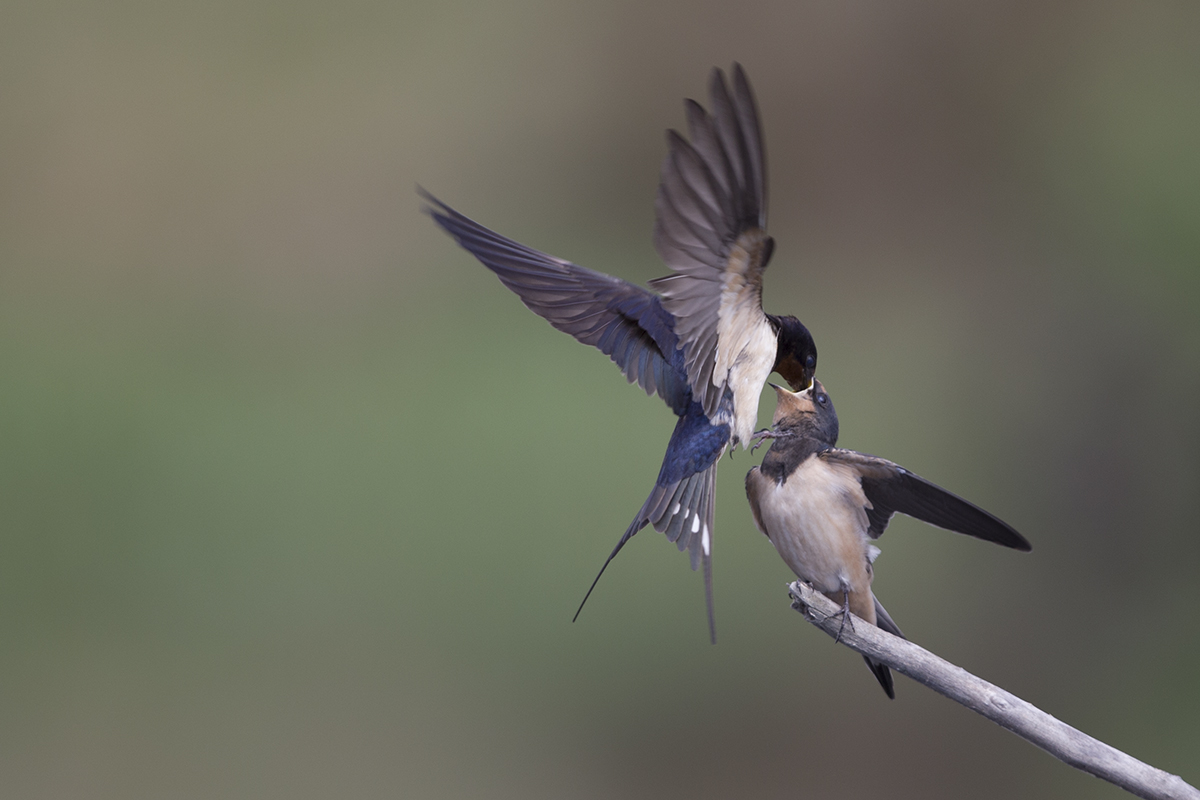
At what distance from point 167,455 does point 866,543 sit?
5.64 ft

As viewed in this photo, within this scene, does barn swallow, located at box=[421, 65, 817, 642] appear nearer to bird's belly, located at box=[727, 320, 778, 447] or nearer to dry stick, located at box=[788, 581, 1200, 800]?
bird's belly, located at box=[727, 320, 778, 447]

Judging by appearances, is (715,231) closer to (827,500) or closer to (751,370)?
(751,370)

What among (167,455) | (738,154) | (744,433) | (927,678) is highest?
(738,154)

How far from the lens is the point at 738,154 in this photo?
62cm

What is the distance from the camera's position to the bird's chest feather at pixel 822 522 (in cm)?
76

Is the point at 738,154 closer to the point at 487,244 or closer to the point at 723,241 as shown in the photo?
the point at 723,241

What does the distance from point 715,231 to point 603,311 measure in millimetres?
228

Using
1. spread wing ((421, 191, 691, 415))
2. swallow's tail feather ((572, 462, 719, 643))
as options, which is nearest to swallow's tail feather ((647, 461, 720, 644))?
swallow's tail feather ((572, 462, 719, 643))

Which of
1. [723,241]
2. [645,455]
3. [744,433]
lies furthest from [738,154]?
[645,455]

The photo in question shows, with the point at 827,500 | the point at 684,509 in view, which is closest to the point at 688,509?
the point at 684,509

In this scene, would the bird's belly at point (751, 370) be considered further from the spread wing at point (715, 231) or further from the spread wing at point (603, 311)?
the spread wing at point (603, 311)

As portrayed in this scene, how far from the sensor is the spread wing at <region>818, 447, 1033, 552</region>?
700 millimetres

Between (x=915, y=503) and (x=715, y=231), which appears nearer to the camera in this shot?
(x=715, y=231)

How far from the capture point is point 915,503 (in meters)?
0.76
